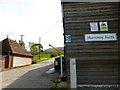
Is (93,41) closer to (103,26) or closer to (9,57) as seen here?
(103,26)

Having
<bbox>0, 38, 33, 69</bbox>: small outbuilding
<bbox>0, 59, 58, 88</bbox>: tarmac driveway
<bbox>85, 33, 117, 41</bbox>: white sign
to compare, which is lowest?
<bbox>0, 59, 58, 88</bbox>: tarmac driveway

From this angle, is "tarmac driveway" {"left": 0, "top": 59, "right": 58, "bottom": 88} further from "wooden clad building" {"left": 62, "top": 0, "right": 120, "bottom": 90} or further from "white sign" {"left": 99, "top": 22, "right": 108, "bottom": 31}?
"white sign" {"left": 99, "top": 22, "right": 108, "bottom": 31}

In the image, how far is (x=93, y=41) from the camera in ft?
17.8

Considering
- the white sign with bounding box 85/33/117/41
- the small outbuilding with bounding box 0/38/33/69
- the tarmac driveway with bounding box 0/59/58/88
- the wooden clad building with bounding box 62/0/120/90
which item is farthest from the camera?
the small outbuilding with bounding box 0/38/33/69

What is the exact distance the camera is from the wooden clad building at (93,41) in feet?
17.0

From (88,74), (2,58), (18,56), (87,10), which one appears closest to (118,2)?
(87,10)

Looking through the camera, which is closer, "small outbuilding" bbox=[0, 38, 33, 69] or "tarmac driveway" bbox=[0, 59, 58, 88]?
"tarmac driveway" bbox=[0, 59, 58, 88]

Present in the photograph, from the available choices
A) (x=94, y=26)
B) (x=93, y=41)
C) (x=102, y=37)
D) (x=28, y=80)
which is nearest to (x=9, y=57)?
(x=28, y=80)

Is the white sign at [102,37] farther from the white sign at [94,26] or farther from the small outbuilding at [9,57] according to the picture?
the small outbuilding at [9,57]

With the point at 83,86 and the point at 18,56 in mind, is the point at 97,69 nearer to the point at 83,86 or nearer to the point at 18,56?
the point at 83,86

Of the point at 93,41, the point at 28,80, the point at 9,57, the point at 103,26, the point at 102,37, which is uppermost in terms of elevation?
the point at 103,26

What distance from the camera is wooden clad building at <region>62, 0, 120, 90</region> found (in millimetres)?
5172

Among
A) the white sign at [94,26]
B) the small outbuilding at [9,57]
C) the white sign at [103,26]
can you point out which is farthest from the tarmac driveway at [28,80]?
the small outbuilding at [9,57]

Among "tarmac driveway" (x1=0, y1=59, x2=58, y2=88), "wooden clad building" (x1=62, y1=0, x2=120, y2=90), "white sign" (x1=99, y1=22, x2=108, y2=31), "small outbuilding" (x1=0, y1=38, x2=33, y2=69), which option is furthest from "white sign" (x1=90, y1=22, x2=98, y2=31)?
"small outbuilding" (x1=0, y1=38, x2=33, y2=69)
